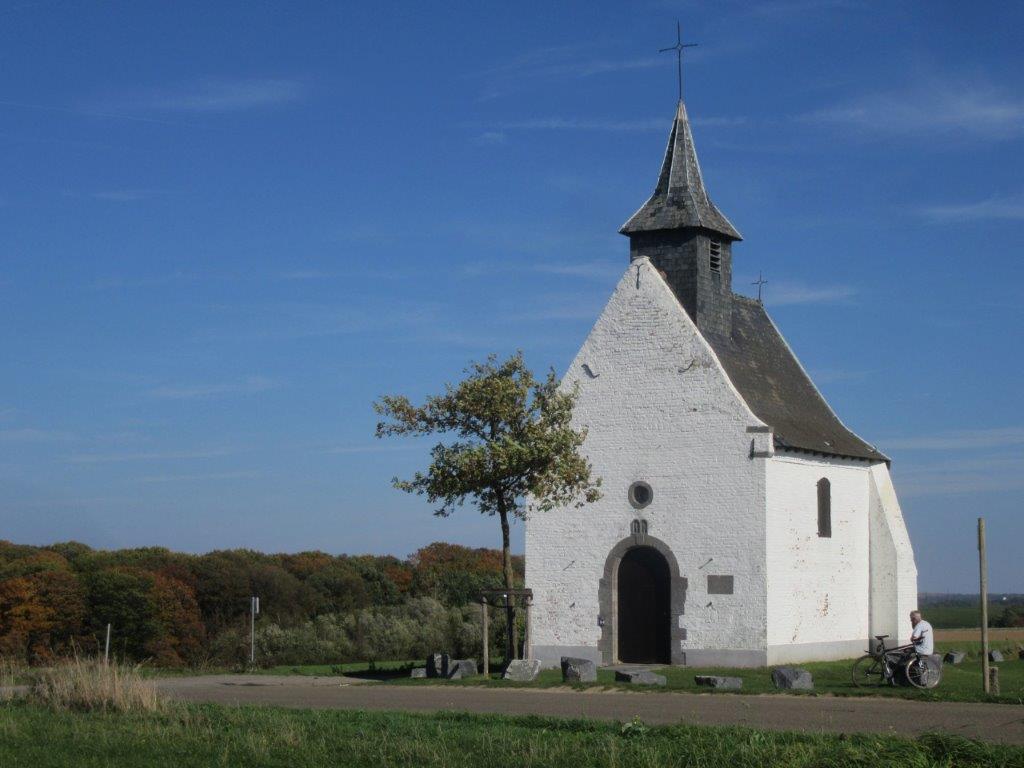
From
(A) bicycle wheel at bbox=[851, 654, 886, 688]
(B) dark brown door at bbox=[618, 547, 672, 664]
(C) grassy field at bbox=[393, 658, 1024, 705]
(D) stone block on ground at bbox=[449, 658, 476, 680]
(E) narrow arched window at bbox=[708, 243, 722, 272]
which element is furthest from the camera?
(E) narrow arched window at bbox=[708, 243, 722, 272]

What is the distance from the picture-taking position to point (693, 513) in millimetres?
31156

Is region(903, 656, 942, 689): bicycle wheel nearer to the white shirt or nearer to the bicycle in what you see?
the bicycle

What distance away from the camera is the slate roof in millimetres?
32344

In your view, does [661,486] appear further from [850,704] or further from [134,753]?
[134,753]

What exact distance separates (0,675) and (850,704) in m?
14.8

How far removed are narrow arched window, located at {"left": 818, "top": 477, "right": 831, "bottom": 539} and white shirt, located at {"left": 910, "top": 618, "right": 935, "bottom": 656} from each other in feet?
32.8

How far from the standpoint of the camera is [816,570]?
32.4m

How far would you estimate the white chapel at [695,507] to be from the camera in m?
30.7

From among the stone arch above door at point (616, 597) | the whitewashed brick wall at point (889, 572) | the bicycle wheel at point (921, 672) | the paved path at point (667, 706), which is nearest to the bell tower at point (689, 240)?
the stone arch above door at point (616, 597)

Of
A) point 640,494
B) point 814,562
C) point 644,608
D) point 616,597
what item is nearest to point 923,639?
point 814,562

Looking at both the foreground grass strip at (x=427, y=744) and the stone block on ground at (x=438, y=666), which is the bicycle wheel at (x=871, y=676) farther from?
the stone block on ground at (x=438, y=666)

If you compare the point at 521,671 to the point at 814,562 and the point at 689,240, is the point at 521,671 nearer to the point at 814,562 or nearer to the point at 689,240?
the point at 814,562

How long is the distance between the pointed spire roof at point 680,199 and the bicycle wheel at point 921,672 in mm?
13694

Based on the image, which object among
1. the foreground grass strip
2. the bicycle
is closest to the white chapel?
the bicycle
